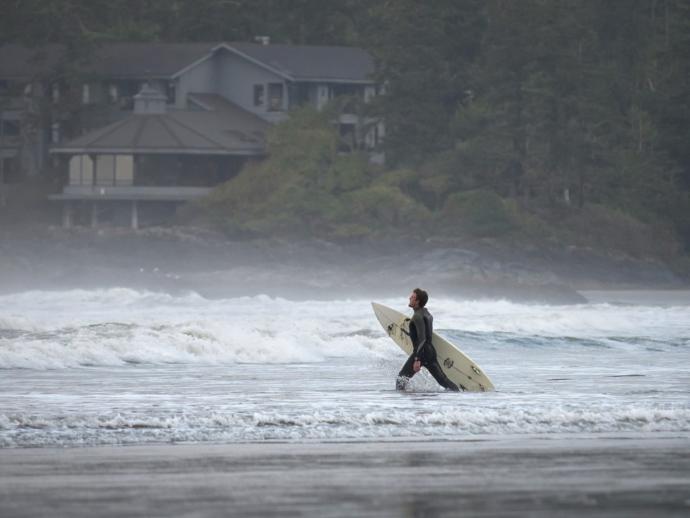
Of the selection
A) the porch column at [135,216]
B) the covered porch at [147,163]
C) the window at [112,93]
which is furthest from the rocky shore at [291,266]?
the window at [112,93]

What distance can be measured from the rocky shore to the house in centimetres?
435

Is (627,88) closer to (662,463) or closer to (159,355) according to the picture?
(159,355)

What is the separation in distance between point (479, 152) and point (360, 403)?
52594mm

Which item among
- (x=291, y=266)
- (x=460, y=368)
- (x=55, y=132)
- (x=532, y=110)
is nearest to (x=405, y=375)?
(x=460, y=368)

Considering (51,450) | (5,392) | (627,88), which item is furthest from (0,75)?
(51,450)

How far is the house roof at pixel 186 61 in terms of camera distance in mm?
74250

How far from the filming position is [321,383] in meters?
20.0

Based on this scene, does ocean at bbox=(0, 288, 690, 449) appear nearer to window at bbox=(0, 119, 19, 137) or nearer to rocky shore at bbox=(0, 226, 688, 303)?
rocky shore at bbox=(0, 226, 688, 303)

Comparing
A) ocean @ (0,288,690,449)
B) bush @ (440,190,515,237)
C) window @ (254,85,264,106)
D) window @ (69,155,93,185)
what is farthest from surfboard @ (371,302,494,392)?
window @ (254,85,264,106)

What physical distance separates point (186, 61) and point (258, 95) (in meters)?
3.42

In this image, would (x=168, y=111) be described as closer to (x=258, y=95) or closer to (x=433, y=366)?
(x=258, y=95)

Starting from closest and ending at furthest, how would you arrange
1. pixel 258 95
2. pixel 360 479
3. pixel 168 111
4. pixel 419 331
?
pixel 360 479
pixel 419 331
pixel 168 111
pixel 258 95

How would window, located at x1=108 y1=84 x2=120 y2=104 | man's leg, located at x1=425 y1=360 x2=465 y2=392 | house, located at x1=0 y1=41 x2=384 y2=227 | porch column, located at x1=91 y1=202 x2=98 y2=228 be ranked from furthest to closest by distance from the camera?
window, located at x1=108 y1=84 x2=120 y2=104 < house, located at x1=0 y1=41 x2=384 y2=227 < porch column, located at x1=91 y1=202 x2=98 y2=228 < man's leg, located at x1=425 y1=360 x2=465 y2=392

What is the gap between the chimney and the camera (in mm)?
72938
